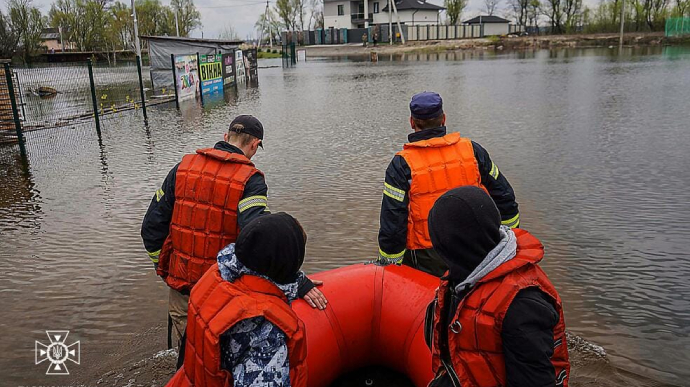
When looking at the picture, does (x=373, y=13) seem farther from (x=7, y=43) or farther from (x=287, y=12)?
(x=7, y=43)

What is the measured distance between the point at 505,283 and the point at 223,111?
53.5 feet

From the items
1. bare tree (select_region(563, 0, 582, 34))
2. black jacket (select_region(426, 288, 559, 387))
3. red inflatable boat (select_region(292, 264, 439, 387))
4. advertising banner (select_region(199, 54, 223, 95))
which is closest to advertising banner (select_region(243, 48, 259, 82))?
advertising banner (select_region(199, 54, 223, 95))

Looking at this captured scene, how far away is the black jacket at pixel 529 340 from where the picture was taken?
1.79 m

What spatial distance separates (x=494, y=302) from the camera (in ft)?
5.98

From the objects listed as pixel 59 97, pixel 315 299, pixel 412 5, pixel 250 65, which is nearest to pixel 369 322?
pixel 315 299

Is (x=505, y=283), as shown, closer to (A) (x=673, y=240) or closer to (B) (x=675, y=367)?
(B) (x=675, y=367)

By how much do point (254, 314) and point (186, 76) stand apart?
62.9ft

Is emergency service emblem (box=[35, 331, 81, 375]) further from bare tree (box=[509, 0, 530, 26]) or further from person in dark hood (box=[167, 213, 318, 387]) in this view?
bare tree (box=[509, 0, 530, 26])

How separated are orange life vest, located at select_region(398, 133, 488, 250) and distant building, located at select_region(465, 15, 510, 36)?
275 feet

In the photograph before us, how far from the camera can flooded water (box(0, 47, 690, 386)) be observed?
15.4ft

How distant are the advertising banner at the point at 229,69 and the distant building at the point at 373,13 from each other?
53.3 metres

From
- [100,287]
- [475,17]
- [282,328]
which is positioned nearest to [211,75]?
[100,287]

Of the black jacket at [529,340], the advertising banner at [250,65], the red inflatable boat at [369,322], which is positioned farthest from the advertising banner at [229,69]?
the black jacket at [529,340]

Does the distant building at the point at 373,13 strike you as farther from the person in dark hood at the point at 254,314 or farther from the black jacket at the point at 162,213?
the person in dark hood at the point at 254,314
